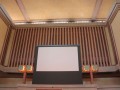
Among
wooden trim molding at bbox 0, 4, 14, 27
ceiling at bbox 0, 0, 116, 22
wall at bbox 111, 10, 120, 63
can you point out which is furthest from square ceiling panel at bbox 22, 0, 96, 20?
wall at bbox 111, 10, 120, 63

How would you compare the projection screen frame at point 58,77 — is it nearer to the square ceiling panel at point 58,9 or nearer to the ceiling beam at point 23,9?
the square ceiling panel at point 58,9

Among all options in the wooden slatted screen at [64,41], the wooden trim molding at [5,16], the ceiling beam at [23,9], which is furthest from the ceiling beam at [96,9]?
the wooden trim molding at [5,16]

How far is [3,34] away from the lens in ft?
15.4

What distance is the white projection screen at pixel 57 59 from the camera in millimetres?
4039

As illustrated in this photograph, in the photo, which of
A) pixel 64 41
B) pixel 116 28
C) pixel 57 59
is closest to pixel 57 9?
pixel 64 41

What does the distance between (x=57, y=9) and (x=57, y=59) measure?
178 centimetres

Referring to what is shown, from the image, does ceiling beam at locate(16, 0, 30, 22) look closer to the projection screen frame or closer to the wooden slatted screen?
the wooden slatted screen

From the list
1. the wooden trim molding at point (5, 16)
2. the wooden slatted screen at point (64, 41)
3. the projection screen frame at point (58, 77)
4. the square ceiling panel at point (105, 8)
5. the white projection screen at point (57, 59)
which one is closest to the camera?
the projection screen frame at point (58, 77)

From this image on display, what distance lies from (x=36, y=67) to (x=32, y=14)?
206 cm

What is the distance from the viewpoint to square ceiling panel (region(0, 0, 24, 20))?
4.84m

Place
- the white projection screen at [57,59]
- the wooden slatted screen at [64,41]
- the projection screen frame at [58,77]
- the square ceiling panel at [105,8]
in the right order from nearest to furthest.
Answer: the projection screen frame at [58,77], the white projection screen at [57,59], the wooden slatted screen at [64,41], the square ceiling panel at [105,8]

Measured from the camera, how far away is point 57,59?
4.20 meters

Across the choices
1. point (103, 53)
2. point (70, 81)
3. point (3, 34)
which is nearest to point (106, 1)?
point (103, 53)

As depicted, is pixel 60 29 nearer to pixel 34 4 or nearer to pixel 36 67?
pixel 34 4
